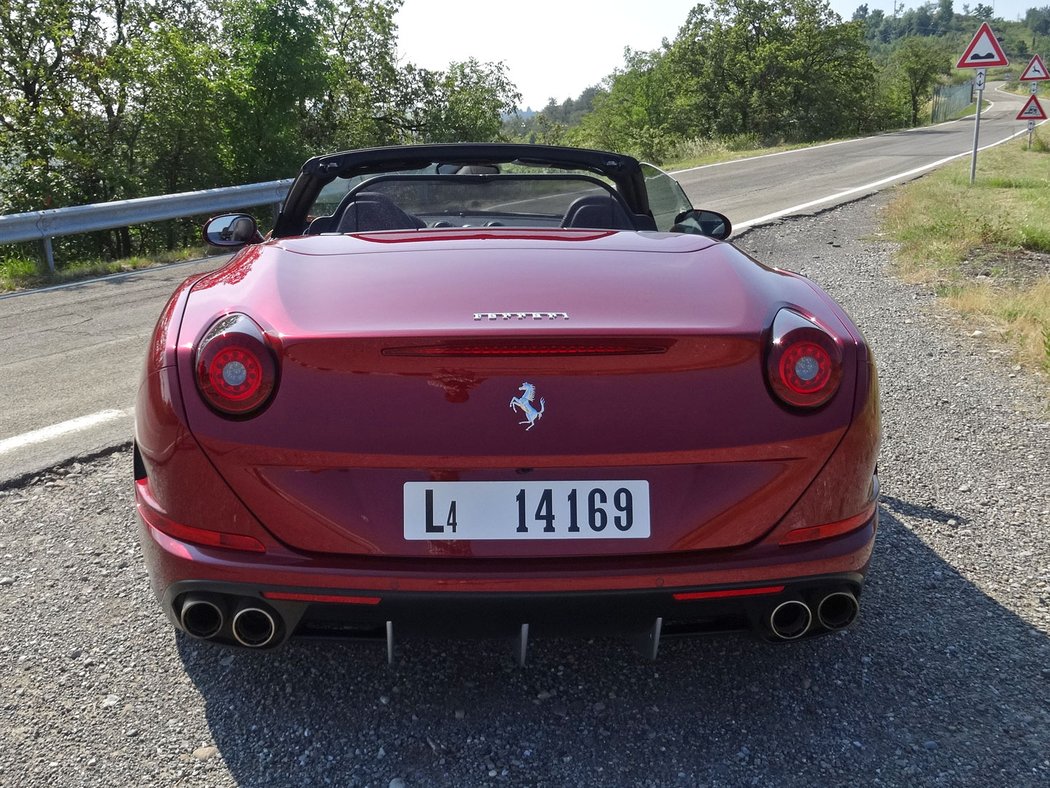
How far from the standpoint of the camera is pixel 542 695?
241 cm

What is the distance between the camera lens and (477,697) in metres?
2.40

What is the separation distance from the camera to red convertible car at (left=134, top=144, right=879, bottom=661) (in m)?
1.96

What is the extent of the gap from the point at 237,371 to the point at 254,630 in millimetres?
567

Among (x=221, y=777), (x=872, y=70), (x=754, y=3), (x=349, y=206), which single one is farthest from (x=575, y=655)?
(x=872, y=70)

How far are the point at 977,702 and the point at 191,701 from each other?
1.92 meters

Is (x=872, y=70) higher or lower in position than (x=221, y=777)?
higher

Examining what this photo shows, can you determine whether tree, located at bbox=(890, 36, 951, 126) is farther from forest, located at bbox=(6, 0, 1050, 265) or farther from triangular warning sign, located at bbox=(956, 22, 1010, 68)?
triangular warning sign, located at bbox=(956, 22, 1010, 68)

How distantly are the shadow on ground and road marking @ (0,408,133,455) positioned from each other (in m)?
2.14

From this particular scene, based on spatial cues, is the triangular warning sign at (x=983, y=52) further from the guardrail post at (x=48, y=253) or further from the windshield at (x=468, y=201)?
the windshield at (x=468, y=201)

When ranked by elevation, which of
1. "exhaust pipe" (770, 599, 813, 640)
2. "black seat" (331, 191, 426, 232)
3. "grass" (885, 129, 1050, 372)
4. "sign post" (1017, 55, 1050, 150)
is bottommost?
"grass" (885, 129, 1050, 372)

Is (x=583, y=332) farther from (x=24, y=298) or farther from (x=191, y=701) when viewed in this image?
(x=24, y=298)

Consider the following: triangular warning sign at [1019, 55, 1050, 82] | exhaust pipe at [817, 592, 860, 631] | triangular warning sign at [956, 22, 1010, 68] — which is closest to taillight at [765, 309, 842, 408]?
exhaust pipe at [817, 592, 860, 631]

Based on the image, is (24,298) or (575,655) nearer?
(575,655)

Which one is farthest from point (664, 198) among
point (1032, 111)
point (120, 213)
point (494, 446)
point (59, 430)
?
point (1032, 111)
